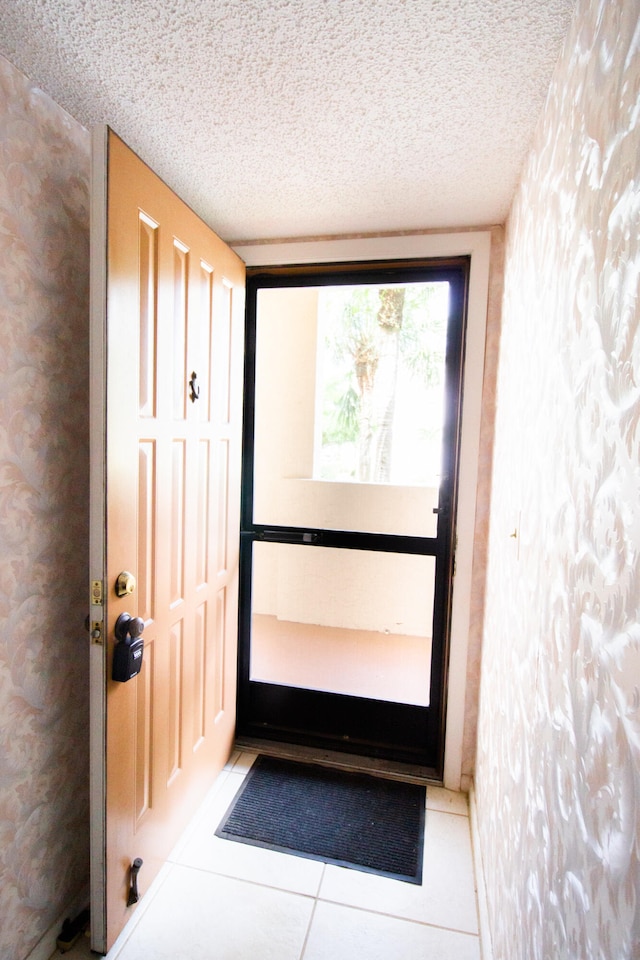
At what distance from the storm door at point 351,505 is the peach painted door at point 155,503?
39 cm

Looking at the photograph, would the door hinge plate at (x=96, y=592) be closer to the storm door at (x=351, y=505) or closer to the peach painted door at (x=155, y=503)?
the peach painted door at (x=155, y=503)

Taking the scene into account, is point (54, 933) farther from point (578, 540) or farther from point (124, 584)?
point (578, 540)

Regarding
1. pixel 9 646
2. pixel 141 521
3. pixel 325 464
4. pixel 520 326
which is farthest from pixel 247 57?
pixel 325 464

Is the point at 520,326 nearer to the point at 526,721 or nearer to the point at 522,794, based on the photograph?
the point at 526,721

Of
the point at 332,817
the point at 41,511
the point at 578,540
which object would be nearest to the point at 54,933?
the point at 332,817

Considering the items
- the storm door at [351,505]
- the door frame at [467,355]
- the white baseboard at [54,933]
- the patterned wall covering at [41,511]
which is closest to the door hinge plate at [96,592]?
the patterned wall covering at [41,511]

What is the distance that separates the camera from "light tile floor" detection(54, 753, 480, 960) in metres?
1.31

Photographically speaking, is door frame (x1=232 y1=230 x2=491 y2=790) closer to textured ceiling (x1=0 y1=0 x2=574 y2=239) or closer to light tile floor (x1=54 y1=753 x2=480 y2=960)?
textured ceiling (x1=0 y1=0 x2=574 y2=239)

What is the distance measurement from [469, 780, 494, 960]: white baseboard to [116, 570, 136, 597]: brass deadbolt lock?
4.45 feet

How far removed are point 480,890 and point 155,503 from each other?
1.59m

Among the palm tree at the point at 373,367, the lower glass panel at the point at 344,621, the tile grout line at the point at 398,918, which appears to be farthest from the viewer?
the palm tree at the point at 373,367

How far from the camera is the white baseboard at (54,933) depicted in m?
1.24

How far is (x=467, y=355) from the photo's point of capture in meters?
1.85

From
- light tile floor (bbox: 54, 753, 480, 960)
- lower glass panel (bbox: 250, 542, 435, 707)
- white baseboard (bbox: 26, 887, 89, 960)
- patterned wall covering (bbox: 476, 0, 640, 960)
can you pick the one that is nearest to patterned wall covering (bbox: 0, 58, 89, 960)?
white baseboard (bbox: 26, 887, 89, 960)
